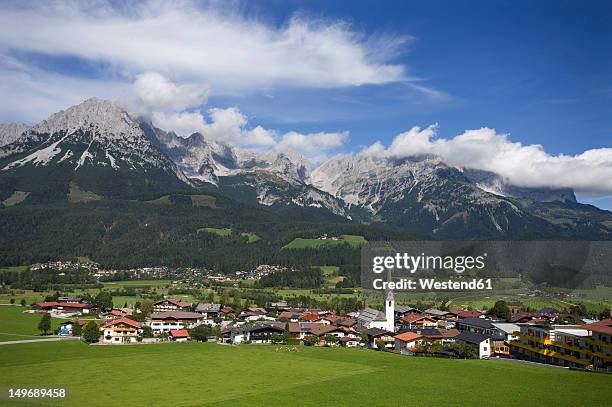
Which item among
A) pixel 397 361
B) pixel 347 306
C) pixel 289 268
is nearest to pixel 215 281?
pixel 289 268

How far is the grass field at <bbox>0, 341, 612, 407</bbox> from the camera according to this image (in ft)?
127

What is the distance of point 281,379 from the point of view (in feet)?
151

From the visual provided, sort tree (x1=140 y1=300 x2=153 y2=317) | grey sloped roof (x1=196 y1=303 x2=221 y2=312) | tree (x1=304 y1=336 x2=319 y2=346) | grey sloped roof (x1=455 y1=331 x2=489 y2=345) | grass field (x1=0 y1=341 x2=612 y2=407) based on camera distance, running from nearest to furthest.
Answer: grass field (x1=0 y1=341 x2=612 y2=407), grey sloped roof (x1=455 y1=331 x2=489 y2=345), tree (x1=304 y1=336 x2=319 y2=346), tree (x1=140 y1=300 x2=153 y2=317), grey sloped roof (x1=196 y1=303 x2=221 y2=312)

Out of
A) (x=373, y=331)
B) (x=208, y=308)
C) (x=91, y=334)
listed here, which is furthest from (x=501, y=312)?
(x=91, y=334)

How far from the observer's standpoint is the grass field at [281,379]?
38.8 meters

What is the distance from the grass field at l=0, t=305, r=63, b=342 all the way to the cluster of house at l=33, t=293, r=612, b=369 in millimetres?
3688

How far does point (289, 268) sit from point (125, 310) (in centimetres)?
7784

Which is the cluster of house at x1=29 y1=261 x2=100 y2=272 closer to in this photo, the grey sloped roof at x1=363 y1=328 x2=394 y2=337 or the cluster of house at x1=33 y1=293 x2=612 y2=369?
the cluster of house at x1=33 y1=293 x2=612 y2=369

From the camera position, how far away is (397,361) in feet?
191

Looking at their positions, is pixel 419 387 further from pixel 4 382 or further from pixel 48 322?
pixel 48 322

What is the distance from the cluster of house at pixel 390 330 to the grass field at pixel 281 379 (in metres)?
5.87

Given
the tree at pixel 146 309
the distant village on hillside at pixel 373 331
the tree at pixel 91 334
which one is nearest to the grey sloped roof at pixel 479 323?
the distant village on hillside at pixel 373 331

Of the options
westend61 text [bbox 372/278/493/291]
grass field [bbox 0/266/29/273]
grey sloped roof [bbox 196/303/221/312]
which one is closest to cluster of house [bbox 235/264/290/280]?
westend61 text [bbox 372/278/493/291]

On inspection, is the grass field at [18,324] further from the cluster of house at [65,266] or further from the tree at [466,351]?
the cluster of house at [65,266]
